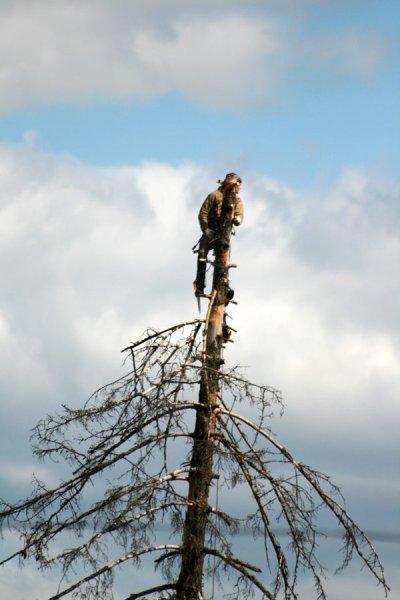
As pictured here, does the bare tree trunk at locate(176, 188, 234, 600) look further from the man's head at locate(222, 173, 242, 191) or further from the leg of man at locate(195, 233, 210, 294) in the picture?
the man's head at locate(222, 173, 242, 191)

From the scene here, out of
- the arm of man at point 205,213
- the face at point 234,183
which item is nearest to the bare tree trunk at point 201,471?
the arm of man at point 205,213

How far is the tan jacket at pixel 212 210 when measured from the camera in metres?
21.2

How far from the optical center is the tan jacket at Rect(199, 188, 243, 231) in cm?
2116

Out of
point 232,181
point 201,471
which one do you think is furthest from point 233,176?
point 201,471

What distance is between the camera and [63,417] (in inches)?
775

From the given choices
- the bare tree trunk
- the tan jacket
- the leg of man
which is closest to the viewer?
the bare tree trunk

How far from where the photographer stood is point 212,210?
836 inches

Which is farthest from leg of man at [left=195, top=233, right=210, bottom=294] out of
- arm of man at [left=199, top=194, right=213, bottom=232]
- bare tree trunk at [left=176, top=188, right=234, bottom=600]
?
bare tree trunk at [left=176, top=188, right=234, bottom=600]

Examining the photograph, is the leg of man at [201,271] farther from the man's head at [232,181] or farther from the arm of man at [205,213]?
the man's head at [232,181]

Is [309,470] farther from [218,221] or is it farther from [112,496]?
[218,221]

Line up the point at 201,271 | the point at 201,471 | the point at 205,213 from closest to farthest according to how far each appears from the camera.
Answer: the point at 201,471 < the point at 201,271 < the point at 205,213

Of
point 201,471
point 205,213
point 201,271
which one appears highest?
point 205,213

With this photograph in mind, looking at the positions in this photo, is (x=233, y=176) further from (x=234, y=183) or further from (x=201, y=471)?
(x=201, y=471)

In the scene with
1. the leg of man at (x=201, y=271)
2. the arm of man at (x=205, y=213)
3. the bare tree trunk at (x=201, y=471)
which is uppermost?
the arm of man at (x=205, y=213)
